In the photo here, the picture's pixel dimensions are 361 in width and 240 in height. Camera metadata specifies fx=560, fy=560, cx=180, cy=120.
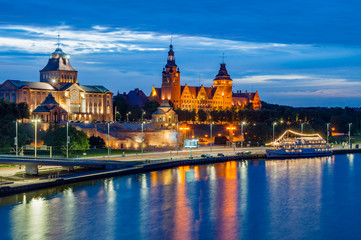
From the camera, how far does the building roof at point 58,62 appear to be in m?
143

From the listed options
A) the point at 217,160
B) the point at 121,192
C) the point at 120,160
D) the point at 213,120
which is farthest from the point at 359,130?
the point at 121,192

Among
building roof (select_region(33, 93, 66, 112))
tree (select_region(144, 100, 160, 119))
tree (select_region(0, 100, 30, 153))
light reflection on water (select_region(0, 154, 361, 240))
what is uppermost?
tree (select_region(144, 100, 160, 119))

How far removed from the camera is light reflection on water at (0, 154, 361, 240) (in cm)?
4984

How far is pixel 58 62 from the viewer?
472ft

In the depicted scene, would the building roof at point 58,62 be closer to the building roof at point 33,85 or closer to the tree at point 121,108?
the building roof at point 33,85

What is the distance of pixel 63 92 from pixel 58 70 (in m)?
10.1

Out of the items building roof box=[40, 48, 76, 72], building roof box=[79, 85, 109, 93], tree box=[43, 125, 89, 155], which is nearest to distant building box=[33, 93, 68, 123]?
tree box=[43, 125, 89, 155]

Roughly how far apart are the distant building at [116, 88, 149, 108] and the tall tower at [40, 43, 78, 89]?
1836 inches

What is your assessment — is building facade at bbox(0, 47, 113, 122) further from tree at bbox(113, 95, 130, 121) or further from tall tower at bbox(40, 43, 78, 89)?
tree at bbox(113, 95, 130, 121)

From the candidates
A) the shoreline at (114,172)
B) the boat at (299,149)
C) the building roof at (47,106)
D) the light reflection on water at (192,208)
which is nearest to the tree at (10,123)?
the building roof at (47,106)

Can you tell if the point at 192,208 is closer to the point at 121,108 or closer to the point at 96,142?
the point at 96,142

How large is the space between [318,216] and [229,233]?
11677 millimetres

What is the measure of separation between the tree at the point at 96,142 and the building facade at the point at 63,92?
2658cm

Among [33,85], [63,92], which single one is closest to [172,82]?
[63,92]
